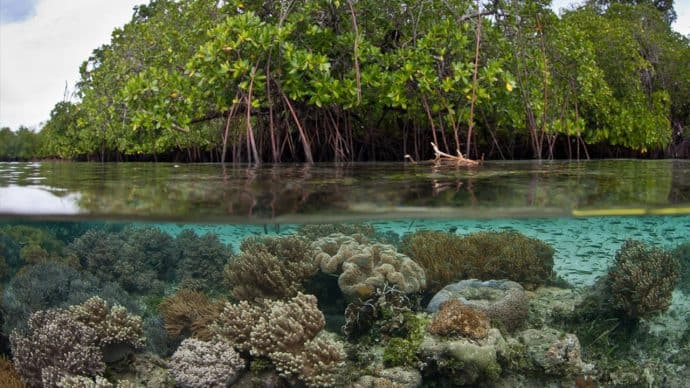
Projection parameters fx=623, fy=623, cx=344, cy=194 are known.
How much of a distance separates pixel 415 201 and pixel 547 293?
2468 mm

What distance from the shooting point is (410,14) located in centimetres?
852

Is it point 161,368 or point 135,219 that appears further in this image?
point 161,368

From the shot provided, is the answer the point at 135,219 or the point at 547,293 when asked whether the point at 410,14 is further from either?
the point at 135,219

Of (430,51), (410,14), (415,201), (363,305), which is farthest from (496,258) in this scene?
(410,14)

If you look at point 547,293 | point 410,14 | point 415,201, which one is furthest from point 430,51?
point 415,201

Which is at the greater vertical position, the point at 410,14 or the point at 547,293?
the point at 410,14

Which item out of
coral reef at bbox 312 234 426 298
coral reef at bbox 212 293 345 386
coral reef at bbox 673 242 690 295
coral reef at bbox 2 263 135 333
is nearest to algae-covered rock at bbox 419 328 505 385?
coral reef at bbox 312 234 426 298

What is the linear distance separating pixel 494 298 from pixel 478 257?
0.46 meters

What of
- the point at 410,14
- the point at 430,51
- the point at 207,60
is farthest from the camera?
the point at 410,14

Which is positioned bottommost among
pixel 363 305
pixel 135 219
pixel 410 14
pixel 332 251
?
pixel 363 305

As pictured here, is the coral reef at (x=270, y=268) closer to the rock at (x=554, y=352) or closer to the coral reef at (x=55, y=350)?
the coral reef at (x=55, y=350)

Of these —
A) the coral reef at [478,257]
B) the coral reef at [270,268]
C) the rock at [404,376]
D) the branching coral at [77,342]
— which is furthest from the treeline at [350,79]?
the rock at [404,376]

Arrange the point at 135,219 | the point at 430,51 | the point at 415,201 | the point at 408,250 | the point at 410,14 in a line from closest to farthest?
the point at 415,201, the point at 135,219, the point at 408,250, the point at 430,51, the point at 410,14

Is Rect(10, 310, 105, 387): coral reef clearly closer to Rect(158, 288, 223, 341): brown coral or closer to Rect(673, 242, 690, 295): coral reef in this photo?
Rect(158, 288, 223, 341): brown coral
